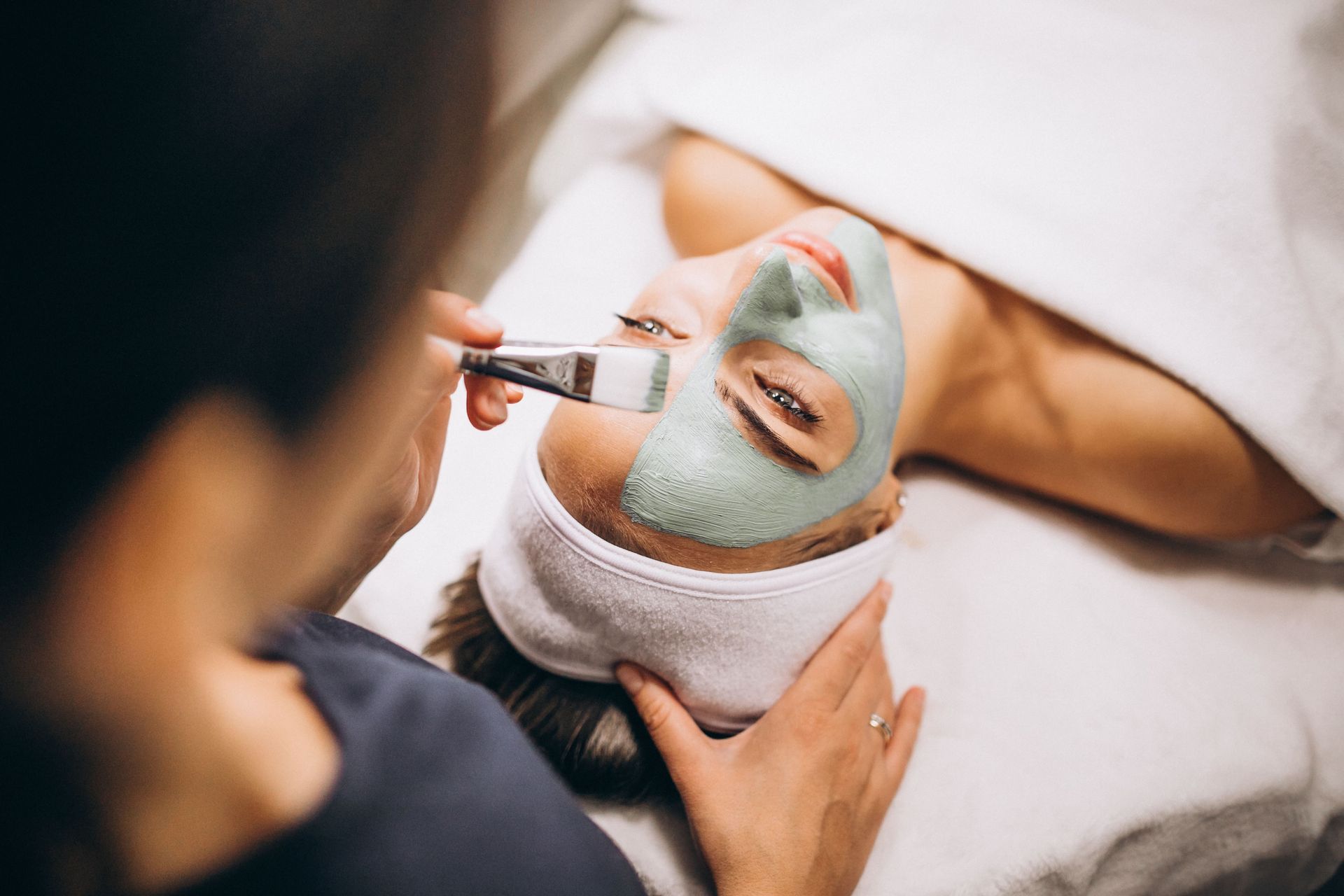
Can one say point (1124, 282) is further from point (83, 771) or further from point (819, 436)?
point (83, 771)

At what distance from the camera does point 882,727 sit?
0.98 metres

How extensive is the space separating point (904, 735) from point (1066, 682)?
0.28 m

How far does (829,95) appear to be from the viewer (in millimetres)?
1240

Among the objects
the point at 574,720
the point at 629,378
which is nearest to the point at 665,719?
the point at 574,720

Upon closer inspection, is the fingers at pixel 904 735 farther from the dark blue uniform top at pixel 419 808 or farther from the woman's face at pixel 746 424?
the dark blue uniform top at pixel 419 808

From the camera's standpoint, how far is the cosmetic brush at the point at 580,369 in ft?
2.01

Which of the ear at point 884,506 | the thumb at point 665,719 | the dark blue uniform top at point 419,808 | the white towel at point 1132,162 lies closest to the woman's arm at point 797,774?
the thumb at point 665,719

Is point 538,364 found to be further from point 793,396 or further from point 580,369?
point 793,396

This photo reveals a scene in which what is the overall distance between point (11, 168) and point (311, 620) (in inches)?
19.5

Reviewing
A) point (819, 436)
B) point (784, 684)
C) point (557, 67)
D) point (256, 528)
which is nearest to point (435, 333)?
point (256, 528)

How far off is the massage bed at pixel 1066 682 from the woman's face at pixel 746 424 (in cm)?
19

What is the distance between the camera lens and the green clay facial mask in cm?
81

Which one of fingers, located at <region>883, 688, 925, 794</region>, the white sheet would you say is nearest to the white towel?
the white sheet

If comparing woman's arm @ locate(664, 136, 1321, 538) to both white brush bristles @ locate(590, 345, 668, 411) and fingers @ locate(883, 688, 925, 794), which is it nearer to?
fingers @ locate(883, 688, 925, 794)
